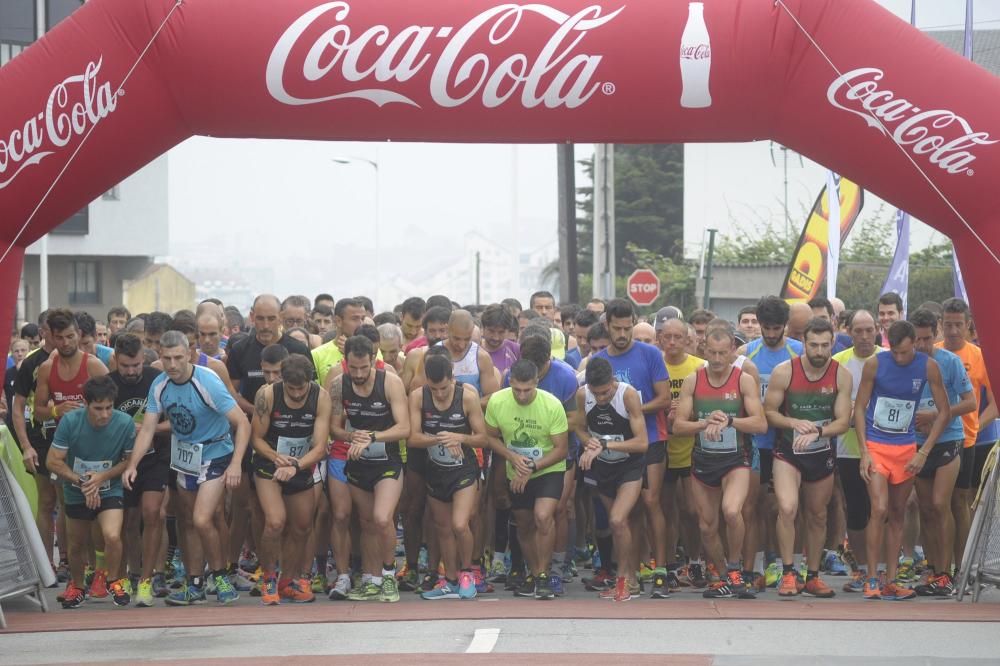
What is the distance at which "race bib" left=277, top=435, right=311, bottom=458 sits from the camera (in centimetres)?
1008

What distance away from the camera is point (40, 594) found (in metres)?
9.84

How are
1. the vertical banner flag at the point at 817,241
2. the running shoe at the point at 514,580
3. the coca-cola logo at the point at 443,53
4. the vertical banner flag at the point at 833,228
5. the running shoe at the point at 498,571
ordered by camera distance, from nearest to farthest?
the coca-cola logo at the point at 443,53 → the running shoe at the point at 514,580 → the running shoe at the point at 498,571 → the vertical banner flag at the point at 833,228 → the vertical banner flag at the point at 817,241

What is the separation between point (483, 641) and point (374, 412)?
2.32m

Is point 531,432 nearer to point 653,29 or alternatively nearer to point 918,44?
point 653,29

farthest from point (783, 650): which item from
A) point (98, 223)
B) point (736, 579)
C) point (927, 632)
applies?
point (98, 223)

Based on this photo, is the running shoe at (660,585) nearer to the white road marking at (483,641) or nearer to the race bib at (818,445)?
the race bib at (818,445)

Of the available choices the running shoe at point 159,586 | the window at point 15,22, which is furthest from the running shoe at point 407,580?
the window at point 15,22

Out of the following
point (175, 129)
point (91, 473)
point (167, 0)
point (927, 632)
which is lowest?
point (927, 632)

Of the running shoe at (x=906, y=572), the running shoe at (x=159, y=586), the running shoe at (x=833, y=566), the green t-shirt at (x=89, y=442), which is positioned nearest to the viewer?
the green t-shirt at (x=89, y=442)

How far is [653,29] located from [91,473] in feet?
16.4

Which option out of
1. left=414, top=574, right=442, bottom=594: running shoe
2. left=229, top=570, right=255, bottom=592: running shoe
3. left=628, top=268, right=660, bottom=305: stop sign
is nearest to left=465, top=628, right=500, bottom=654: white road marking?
left=414, top=574, right=442, bottom=594: running shoe

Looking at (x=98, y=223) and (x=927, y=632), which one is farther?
(x=98, y=223)

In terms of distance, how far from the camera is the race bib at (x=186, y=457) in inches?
395

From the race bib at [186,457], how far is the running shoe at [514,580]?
98.1 inches
